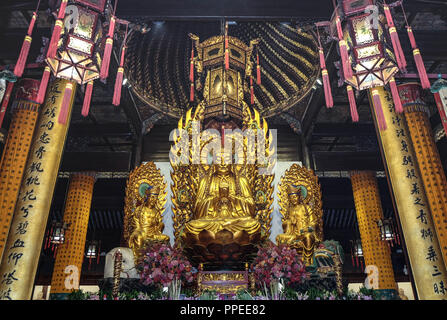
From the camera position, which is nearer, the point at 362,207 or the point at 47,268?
the point at 362,207

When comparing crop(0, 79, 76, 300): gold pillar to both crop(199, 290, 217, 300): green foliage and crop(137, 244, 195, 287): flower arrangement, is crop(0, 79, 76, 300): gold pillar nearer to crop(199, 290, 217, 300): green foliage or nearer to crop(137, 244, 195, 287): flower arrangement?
crop(137, 244, 195, 287): flower arrangement

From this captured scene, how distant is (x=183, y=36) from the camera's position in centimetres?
797

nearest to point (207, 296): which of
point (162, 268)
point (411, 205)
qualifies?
point (162, 268)

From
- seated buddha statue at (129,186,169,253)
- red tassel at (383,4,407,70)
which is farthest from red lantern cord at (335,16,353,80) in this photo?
seated buddha statue at (129,186,169,253)

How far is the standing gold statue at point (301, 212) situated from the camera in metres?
5.96

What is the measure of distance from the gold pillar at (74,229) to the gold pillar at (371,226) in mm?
6613

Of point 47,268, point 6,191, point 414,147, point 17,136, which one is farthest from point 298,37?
point 47,268

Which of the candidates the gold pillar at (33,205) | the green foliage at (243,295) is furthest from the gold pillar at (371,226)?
the gold pillar at (33,205)

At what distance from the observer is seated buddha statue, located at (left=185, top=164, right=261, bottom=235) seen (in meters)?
5.54

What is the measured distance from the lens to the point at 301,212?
20.8 ft

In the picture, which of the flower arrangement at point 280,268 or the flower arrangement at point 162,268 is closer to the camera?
the flower arrangement at point 162,268

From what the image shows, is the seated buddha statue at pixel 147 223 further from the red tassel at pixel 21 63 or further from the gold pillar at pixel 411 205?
the gold pillar at pixel 411 205

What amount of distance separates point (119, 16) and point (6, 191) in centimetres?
333
